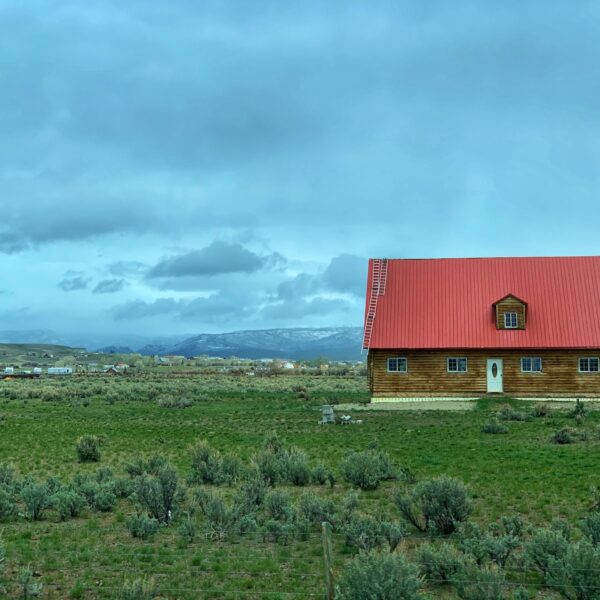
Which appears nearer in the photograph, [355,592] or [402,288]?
[355,592]

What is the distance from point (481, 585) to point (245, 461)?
11.7m

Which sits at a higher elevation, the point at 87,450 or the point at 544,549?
the point at 544,549

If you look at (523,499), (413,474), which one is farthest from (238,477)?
(523,499)

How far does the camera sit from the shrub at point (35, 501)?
1269cm

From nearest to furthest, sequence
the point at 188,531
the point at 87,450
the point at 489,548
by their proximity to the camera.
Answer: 1. the point at 489,548
2. the point at 188,531
3. the point at 87,450

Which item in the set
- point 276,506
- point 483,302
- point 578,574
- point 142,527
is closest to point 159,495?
point 142,527

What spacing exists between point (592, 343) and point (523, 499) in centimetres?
2253

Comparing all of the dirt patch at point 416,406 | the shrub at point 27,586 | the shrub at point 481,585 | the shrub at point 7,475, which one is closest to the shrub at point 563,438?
the dirt patch at point 416,406

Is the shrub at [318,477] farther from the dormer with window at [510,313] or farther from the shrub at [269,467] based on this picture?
the dormer with window at [510,313]

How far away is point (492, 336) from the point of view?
3506 centimetres

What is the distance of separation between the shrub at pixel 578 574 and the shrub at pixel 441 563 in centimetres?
108

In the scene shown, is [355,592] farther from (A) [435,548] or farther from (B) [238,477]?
(B) [238,477]

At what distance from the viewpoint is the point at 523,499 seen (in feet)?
44.6

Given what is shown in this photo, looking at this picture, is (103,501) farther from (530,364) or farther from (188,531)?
(530,364)
